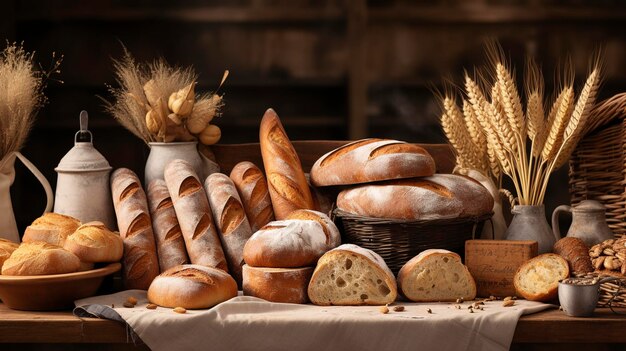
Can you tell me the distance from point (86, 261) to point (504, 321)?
35.7 inches

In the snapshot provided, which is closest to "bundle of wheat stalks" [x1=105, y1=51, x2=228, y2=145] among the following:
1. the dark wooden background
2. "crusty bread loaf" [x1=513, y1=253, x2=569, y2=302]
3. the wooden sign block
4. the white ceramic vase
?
the white ceramic vase

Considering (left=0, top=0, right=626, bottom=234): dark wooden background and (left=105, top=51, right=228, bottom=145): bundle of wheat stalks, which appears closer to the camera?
(left=105, top=51, right=228, bottom=145): bundle of wheat stalks

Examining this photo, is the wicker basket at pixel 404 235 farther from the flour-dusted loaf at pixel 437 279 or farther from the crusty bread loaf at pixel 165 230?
the crusty bread loaf at pixel 165 230

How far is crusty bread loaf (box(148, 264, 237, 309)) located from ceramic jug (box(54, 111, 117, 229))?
0.39 metres

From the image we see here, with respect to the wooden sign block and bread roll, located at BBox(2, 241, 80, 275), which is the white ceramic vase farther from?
the wooden sign block

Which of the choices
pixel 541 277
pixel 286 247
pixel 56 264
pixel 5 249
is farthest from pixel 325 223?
pixel 5 249

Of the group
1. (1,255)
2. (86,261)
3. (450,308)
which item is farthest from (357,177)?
(1,255)

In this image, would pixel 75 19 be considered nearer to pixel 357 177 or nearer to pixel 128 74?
A: pixel 128 74

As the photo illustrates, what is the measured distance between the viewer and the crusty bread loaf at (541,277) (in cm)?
183

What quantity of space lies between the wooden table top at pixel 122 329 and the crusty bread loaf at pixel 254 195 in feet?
1.70

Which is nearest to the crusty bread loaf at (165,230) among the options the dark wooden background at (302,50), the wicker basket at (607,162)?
the wicker basket at (607,162)

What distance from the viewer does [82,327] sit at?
1.75 metres

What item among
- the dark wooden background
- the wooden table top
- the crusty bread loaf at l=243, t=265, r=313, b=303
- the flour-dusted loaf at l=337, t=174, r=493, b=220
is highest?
the dark wooden background

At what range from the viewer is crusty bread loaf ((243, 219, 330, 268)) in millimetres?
1859
